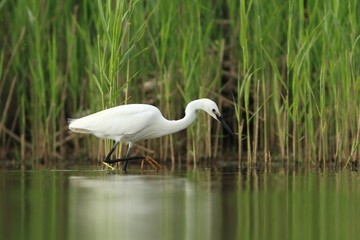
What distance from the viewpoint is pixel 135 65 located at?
13.0 m

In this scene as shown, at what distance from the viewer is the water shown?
6469 mm

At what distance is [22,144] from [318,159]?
12.2 ft

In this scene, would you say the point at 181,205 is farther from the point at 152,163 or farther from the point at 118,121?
the point at 152,163

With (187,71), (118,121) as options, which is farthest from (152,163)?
(187,71)

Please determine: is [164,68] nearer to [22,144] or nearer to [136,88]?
[136,88]

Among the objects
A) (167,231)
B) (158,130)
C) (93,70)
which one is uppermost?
(93,70)

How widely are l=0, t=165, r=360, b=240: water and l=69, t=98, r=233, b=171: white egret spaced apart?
57 cm

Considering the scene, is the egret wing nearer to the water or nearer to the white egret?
the white egret

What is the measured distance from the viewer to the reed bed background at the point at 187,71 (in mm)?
11586

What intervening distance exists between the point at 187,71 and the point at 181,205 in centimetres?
475

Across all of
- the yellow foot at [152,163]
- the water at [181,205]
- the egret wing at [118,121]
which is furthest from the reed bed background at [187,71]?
the water at [181,205]

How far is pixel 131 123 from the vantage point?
11422 mm

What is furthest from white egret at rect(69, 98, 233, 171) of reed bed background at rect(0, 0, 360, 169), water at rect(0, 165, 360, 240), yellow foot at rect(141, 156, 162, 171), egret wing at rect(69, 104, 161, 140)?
water at rect(0, 165, 360, 240)

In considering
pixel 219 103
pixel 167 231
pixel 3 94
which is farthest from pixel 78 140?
pixel 167 231
